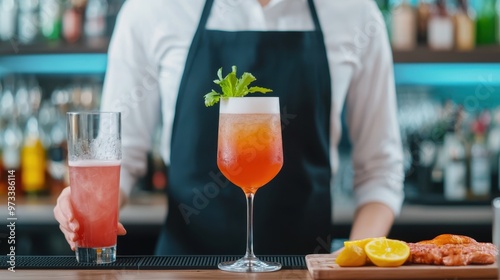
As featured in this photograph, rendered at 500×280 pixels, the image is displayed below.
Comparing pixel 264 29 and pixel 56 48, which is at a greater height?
pixel 264 29

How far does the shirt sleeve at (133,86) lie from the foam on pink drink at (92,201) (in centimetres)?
53

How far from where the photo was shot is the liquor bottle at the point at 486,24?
10.4ft

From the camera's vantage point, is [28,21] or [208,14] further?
[28,21]

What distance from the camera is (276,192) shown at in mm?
1808

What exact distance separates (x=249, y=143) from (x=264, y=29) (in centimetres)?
66

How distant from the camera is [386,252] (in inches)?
46.2

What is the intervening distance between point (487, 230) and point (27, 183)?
1.86 meters

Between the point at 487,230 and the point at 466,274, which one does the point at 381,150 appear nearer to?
the point at 466,274

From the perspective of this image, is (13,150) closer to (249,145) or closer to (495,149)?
(495,149)

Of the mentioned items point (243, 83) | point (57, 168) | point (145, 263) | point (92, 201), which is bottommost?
point (57, 168)

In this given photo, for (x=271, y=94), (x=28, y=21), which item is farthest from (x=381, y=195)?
(x=28, y=21)

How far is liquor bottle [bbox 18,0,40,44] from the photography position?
3211 millimetres

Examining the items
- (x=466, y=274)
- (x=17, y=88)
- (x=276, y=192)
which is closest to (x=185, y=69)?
(x=276, y=192)

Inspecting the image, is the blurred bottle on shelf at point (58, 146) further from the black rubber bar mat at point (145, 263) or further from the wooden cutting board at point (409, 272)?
the wooden cutting board at point (409, 272)
